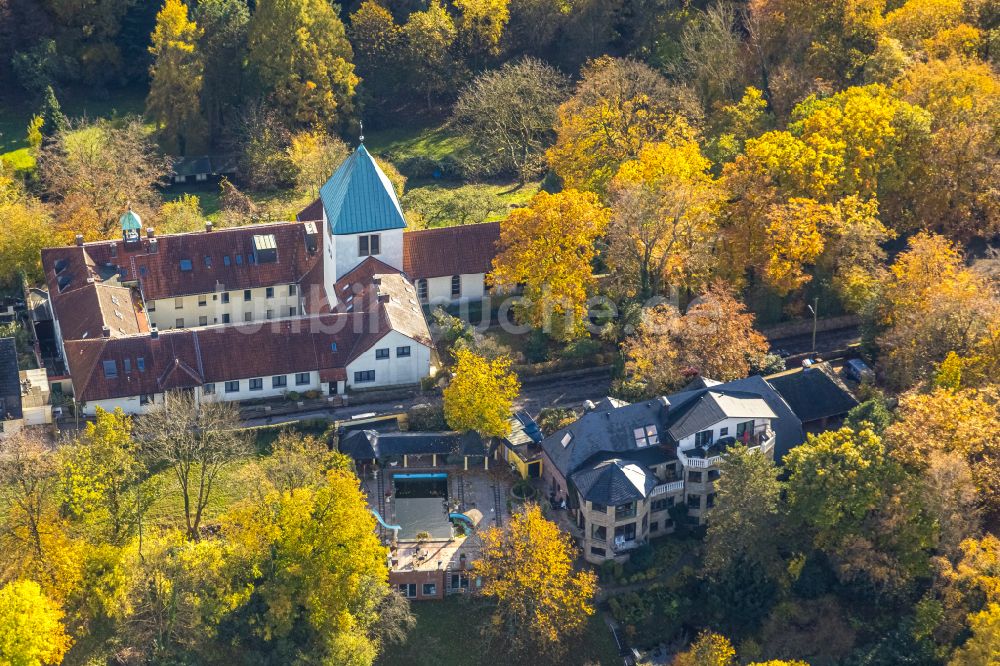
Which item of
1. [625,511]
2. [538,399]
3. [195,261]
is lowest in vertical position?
[625,511]

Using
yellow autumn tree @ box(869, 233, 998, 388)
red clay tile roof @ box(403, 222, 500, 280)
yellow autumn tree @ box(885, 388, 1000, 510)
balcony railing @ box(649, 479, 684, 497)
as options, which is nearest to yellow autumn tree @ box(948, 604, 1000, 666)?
yellow autumn tree @ box(885, 388, 1000, 510)

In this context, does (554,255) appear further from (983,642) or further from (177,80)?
(177,80)

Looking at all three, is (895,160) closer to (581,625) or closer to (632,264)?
(632,264)

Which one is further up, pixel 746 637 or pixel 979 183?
pixel 979 183

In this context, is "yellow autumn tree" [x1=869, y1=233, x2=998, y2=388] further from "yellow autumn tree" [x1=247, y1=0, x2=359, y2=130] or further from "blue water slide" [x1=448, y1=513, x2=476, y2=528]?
"yellow autumn tree" [x1=247, y1=0, x2=359, y2=130]

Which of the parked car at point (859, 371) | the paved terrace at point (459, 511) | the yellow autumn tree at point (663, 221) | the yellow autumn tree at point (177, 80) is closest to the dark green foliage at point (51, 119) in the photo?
the yellow autumn tree at point (177, 80)

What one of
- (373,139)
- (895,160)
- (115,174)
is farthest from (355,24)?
(895,160)

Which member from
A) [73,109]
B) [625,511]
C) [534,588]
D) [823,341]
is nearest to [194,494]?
[534,588]
